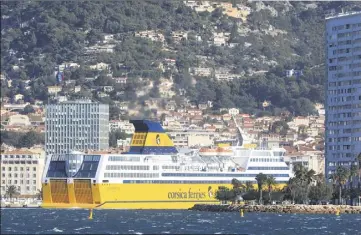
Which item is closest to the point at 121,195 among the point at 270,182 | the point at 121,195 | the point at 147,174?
the point at 121,195

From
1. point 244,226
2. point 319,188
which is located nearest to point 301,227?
point 244,226

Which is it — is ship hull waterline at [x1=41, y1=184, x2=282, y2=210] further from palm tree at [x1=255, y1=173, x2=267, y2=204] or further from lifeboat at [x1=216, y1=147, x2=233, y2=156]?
palm tree at [x1=255, y1=173, x2=267, y2=204]

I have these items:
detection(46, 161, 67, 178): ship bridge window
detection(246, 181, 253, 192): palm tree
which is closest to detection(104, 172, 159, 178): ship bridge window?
detection(46, 161, 67, 178): ship bridge window

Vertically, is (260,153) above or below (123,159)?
above

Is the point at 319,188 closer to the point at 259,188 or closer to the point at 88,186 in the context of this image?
the point at 259,188

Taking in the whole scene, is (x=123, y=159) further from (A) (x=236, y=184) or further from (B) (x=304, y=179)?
(B) (x=304, y=179)

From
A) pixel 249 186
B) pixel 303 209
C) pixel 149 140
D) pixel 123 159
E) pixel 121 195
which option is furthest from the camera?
pixel 149 140

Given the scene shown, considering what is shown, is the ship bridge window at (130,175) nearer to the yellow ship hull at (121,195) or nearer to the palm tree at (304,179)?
the yellow ship hull at (121,195)

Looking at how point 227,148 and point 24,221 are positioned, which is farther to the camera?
point 227,148
